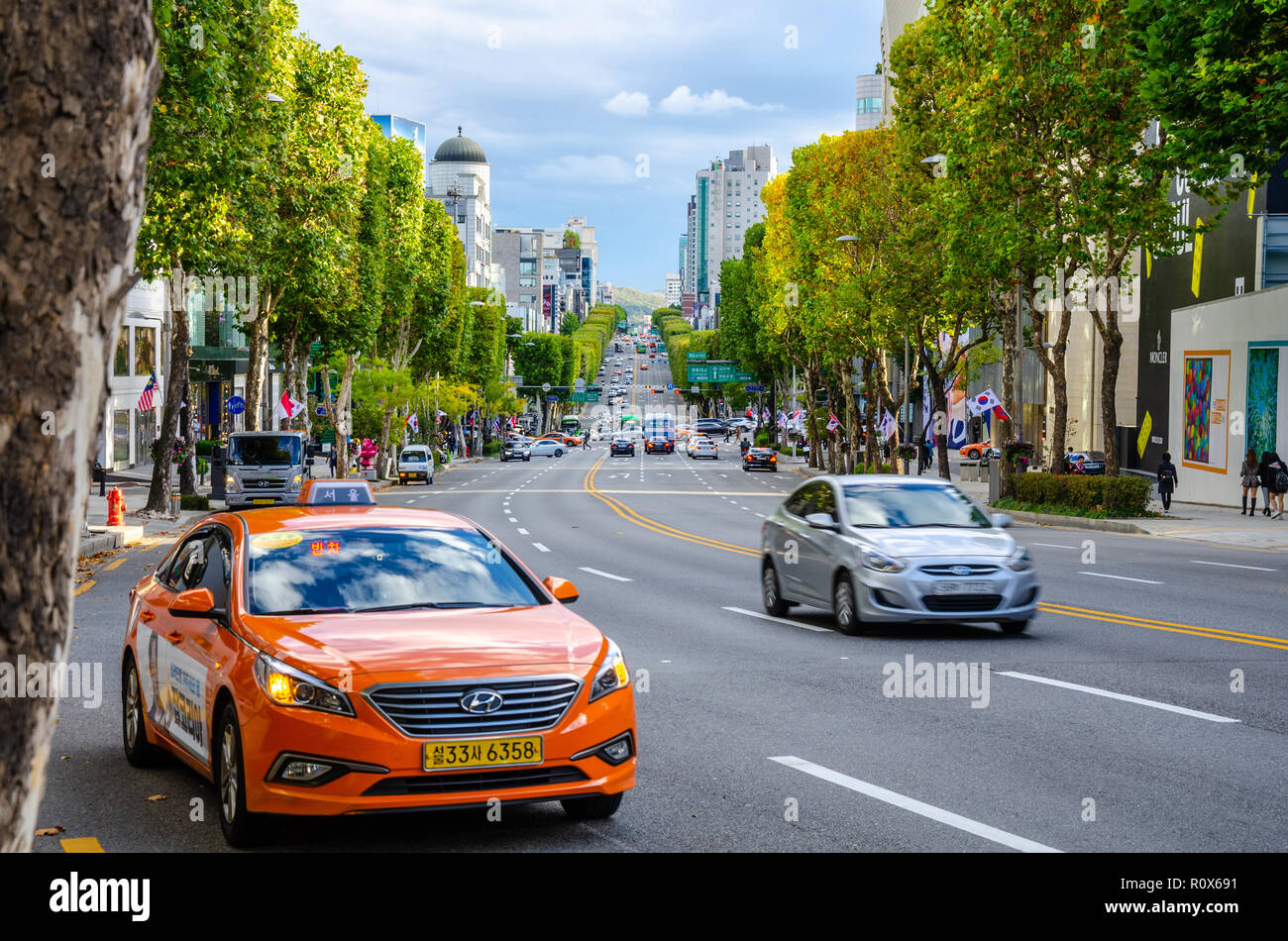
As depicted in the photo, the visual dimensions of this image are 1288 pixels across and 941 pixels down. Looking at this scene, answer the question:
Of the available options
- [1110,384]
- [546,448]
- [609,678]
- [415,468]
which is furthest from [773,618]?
[546,448]

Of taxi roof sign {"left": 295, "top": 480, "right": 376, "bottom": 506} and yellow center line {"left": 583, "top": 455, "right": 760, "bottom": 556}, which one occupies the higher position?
taxi roof sign {"left": 295, "top": 480, "right": 376, "bottom": 506}

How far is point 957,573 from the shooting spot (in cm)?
1466

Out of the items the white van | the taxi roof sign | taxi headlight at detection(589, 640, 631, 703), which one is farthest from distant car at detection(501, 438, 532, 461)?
taxi headlight at detection(589, 640, 631, 703)

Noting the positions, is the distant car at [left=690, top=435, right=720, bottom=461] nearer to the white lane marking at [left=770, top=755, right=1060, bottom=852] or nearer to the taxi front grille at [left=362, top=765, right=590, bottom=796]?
the white lane marking at [left=770, top=755, right=1060, bottom=852]

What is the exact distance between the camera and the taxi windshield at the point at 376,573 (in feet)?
26.0

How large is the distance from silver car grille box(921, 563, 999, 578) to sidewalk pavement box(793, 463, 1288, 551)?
1597 centimetres

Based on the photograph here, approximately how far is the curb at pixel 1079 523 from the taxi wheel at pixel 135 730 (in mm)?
26074

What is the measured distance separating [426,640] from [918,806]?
2679 millimetres

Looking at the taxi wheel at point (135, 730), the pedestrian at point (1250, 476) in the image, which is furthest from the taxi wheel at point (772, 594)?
the pedestrian at point (1250, 476)

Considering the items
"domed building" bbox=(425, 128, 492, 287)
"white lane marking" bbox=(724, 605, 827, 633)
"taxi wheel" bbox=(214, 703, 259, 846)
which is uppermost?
"domed building" bbox=(425, 128, 492, 287)

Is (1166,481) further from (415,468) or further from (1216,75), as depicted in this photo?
(415,468)

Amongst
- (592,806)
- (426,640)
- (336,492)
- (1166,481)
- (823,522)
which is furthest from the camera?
(1166,481)

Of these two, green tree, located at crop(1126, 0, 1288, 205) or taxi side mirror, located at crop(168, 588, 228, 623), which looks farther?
green tree, located at crop(1126, 0, 1288, 205)

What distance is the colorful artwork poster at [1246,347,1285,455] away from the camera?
134 feet
